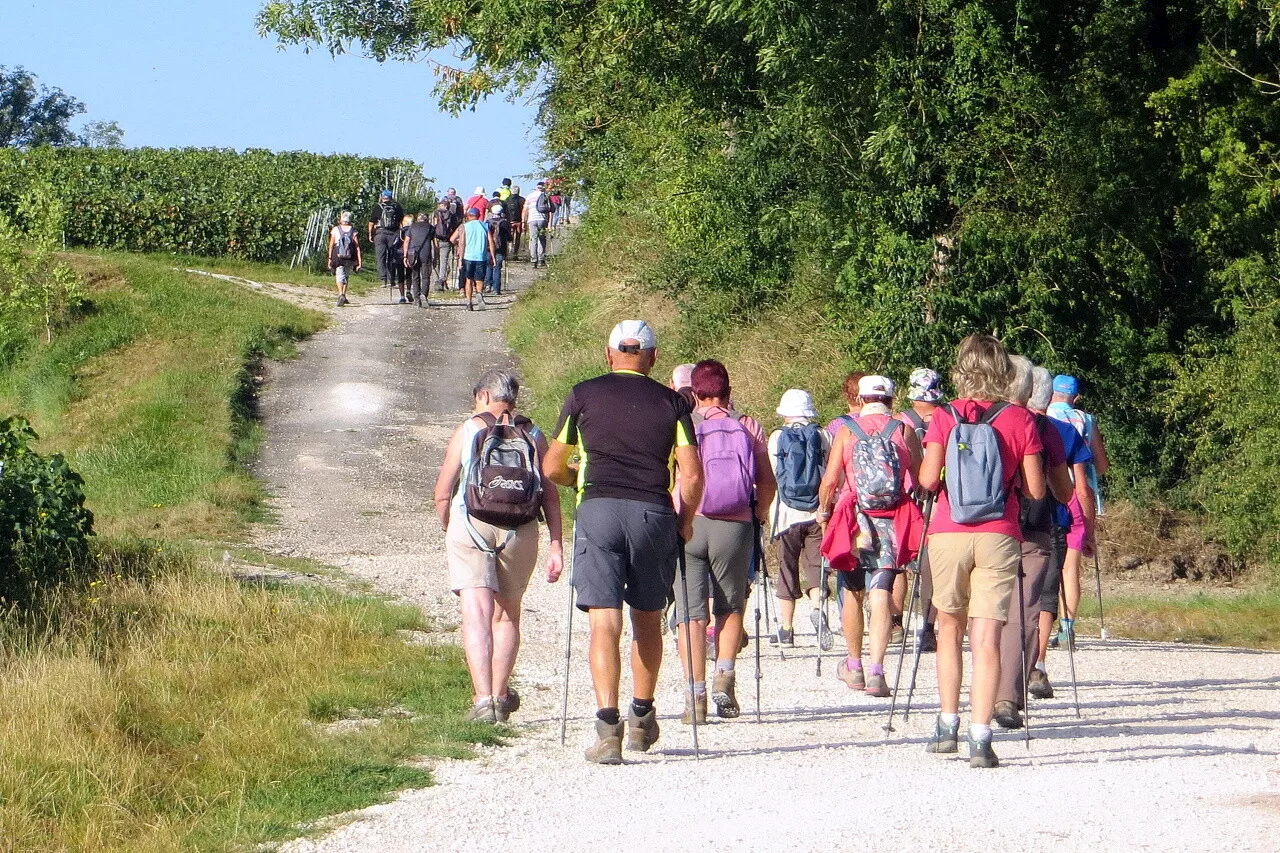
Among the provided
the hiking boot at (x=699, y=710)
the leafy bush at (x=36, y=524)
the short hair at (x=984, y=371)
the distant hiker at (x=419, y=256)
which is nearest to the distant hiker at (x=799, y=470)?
the hiking boot at (x=699, y=710)

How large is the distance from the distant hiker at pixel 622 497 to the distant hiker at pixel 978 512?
1.04 metres

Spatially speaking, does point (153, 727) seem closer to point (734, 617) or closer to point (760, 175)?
point (734, 617)

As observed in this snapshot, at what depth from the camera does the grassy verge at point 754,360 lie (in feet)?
46.5

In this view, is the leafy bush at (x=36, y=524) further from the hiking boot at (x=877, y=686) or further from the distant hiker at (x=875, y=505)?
the hiking boot at (x=877, y=686)

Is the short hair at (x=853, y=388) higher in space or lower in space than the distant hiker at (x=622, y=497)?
higher

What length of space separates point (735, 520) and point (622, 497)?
1.29 meters

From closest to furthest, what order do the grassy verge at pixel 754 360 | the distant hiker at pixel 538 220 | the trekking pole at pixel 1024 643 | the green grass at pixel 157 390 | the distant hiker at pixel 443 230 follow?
the trekking pole at pixel 1024 643, the grassy verge at pixel 754 360, the green grass at pixel 157 390, the distant hiker at pixel 443 230, the distant hiker at pixel 538 220

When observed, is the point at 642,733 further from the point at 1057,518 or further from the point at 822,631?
the point at 822,631

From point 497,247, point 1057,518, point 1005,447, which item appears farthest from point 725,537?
point 497,247

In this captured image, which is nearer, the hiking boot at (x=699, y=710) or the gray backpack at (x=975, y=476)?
the gray backpack at (x=975, y=476)

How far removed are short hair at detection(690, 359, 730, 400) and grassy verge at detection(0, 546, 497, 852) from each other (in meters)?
1.97

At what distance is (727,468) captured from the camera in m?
8.28

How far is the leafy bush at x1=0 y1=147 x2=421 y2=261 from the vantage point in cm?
3353

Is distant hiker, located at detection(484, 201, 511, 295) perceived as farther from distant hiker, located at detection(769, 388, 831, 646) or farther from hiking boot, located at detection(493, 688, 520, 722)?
hiking boot, located at detection(493, 688, 520, 722)
